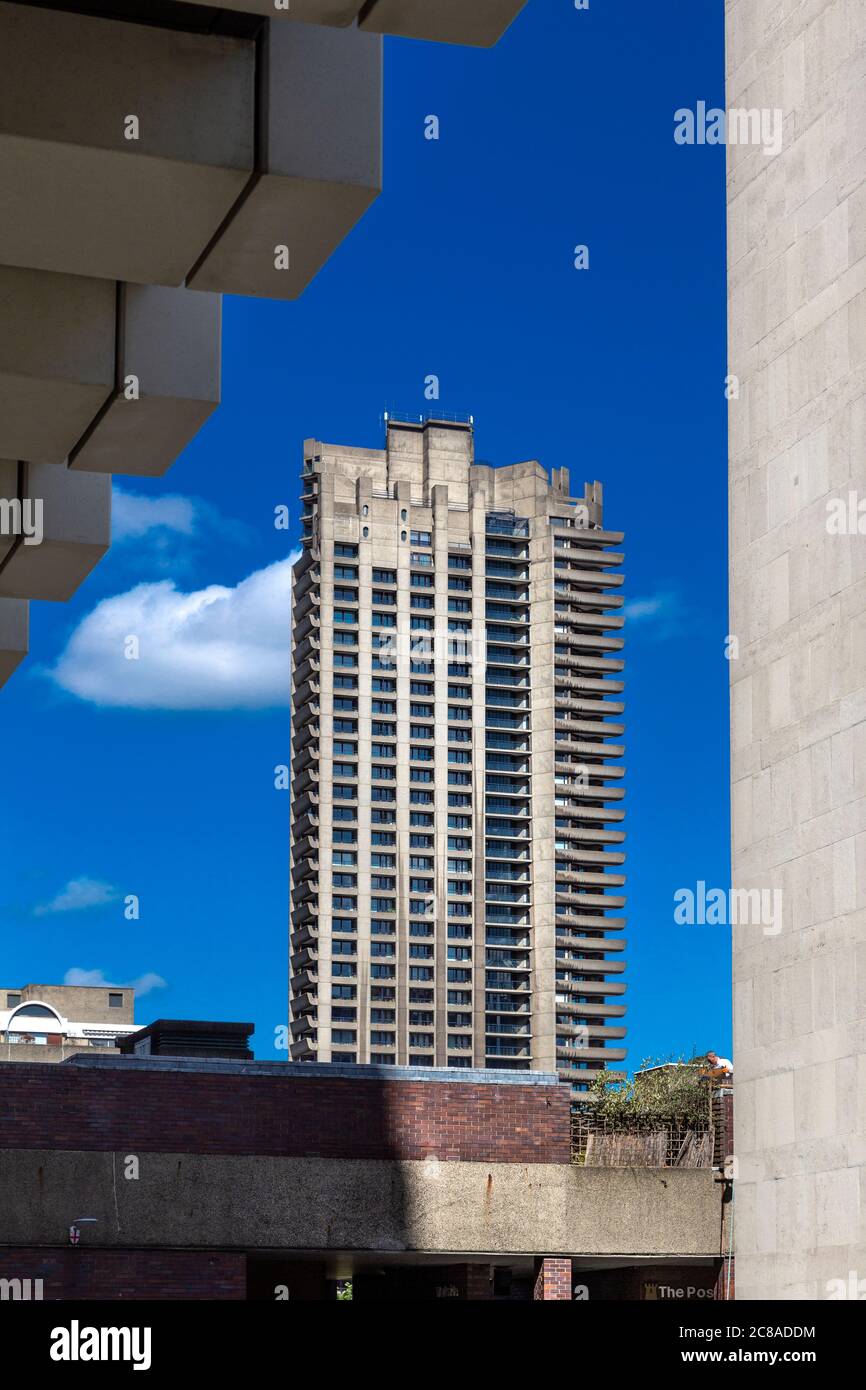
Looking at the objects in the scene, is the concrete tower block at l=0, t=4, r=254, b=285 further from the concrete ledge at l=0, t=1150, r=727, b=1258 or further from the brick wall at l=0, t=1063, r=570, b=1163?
the concrete ledge at l=0, t=1150, r=727, b=1258

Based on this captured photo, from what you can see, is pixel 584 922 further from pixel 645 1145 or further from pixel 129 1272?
pixel 129 1272

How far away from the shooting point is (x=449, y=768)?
184750mm

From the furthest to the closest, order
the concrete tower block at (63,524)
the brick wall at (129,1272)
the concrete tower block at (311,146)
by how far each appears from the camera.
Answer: the brick wall at (129,1272)
the concrete tower block at (63,524)
the concrete tower block at (311,146)

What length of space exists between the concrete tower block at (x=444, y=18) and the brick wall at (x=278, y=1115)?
114 feet

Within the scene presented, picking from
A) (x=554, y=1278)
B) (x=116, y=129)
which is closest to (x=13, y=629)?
(x=116, y=129)

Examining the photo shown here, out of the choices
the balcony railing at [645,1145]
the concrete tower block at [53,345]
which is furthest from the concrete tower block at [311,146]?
the balcony railing at [645,1145]

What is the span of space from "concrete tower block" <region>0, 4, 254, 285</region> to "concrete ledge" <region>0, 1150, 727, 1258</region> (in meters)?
34.0

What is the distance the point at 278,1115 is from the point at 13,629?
30135 mm

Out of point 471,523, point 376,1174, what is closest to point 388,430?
point 471,523

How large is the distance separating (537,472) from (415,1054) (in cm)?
6267

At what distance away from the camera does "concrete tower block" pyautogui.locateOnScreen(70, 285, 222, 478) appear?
7.23 meters

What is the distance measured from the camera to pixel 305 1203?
39125 millimetres

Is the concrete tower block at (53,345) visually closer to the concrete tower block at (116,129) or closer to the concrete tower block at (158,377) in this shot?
the concrete tower block at (158,377)

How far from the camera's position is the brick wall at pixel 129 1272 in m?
36.6
